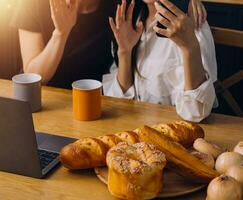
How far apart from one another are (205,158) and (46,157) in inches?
14.2

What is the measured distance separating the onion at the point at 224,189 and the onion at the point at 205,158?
106 mm

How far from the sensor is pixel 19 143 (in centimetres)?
107

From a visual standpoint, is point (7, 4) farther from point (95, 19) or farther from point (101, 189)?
point (101, 189)

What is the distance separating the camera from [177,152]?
1049mm

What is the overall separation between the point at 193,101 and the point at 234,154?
0.37 m

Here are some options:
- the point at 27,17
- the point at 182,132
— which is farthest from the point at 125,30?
the point at 182,132

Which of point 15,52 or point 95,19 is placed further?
point 15,52

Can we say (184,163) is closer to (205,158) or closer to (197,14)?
(205,158)

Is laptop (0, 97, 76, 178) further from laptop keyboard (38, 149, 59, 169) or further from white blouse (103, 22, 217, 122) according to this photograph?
white blouse (103, 22, 217, 122)

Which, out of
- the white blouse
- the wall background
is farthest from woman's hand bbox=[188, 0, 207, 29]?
the wall background

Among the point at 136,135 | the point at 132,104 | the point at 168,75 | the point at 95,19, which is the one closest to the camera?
the point at 136,135

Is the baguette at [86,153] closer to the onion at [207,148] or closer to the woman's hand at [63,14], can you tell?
the onion at [207,148]

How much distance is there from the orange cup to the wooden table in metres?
0.02

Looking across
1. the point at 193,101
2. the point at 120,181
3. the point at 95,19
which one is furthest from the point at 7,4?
the point at 120,181
